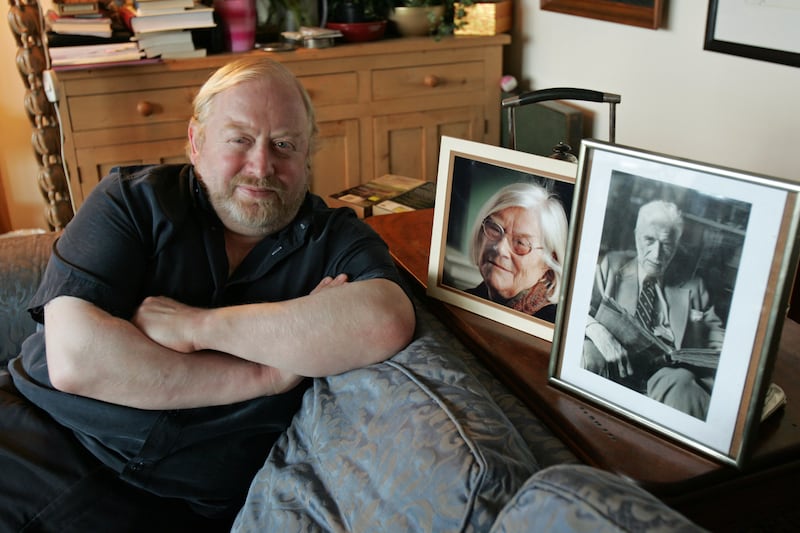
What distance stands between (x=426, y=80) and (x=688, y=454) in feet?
7.76

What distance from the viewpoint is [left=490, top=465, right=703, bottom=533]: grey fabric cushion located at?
0.74m

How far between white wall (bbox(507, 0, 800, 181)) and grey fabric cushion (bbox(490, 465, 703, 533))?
141cm

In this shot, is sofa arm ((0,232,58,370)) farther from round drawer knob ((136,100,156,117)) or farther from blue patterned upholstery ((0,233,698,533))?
round drawer knob ((136,100,156,117))

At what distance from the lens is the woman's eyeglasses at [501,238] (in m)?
1.25

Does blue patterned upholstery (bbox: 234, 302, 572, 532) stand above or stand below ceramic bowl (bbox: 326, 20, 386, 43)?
below

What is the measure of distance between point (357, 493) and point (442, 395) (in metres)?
0.17

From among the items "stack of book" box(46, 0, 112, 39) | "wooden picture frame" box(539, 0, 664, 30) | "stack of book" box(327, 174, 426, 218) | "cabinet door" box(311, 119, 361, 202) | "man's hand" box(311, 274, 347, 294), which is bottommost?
"cabinet door" box(311, 119, 361, 202)

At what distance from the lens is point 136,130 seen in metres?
2.82

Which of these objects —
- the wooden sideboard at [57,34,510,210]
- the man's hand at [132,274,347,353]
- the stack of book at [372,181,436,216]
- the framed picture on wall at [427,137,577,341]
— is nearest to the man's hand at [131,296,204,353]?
the man's hand at [132,274,347,353]

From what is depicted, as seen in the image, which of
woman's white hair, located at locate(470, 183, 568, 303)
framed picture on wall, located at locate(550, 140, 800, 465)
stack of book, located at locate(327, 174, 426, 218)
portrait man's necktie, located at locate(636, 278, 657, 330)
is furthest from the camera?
stack of book, located at locate(327, 174, 426, 218)

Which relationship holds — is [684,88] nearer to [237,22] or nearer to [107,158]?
[237,22]

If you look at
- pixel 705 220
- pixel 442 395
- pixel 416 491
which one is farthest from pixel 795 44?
pixel 416 491

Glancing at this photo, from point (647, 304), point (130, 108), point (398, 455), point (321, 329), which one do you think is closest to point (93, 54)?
point (130, 108)

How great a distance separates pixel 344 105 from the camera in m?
3.04
